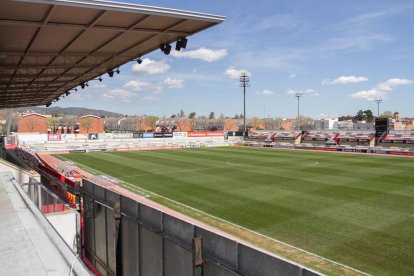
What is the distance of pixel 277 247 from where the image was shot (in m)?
13.1

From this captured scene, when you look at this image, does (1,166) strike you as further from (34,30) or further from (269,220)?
(269,220)

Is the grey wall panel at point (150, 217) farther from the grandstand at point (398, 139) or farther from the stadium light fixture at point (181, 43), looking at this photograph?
the grandstand at point (398, 139)

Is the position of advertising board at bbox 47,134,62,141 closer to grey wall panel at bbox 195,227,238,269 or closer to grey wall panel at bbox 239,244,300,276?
grey wall panel at bbox 195,227,238,269

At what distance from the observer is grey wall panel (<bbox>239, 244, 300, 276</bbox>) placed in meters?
4.46

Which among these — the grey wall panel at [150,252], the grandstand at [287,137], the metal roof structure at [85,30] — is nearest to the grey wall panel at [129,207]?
the grey wall panel at [150,252]

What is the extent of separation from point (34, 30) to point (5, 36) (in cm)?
147

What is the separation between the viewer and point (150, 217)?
24.2 ft

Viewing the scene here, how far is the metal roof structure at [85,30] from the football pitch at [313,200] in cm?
868

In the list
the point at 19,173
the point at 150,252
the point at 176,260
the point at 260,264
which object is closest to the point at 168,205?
the point at 19,173

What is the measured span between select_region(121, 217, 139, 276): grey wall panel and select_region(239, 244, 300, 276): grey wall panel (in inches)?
136

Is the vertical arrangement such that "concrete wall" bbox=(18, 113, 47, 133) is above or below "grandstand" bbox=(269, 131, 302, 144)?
above

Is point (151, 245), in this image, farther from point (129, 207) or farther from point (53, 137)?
point (53, 137)

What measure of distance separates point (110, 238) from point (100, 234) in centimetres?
90

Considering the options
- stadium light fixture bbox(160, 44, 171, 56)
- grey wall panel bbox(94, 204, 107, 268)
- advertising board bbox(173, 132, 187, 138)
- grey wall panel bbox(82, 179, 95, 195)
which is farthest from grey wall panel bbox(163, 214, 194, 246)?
advertising board bbox(173, 132, 187, 138)
